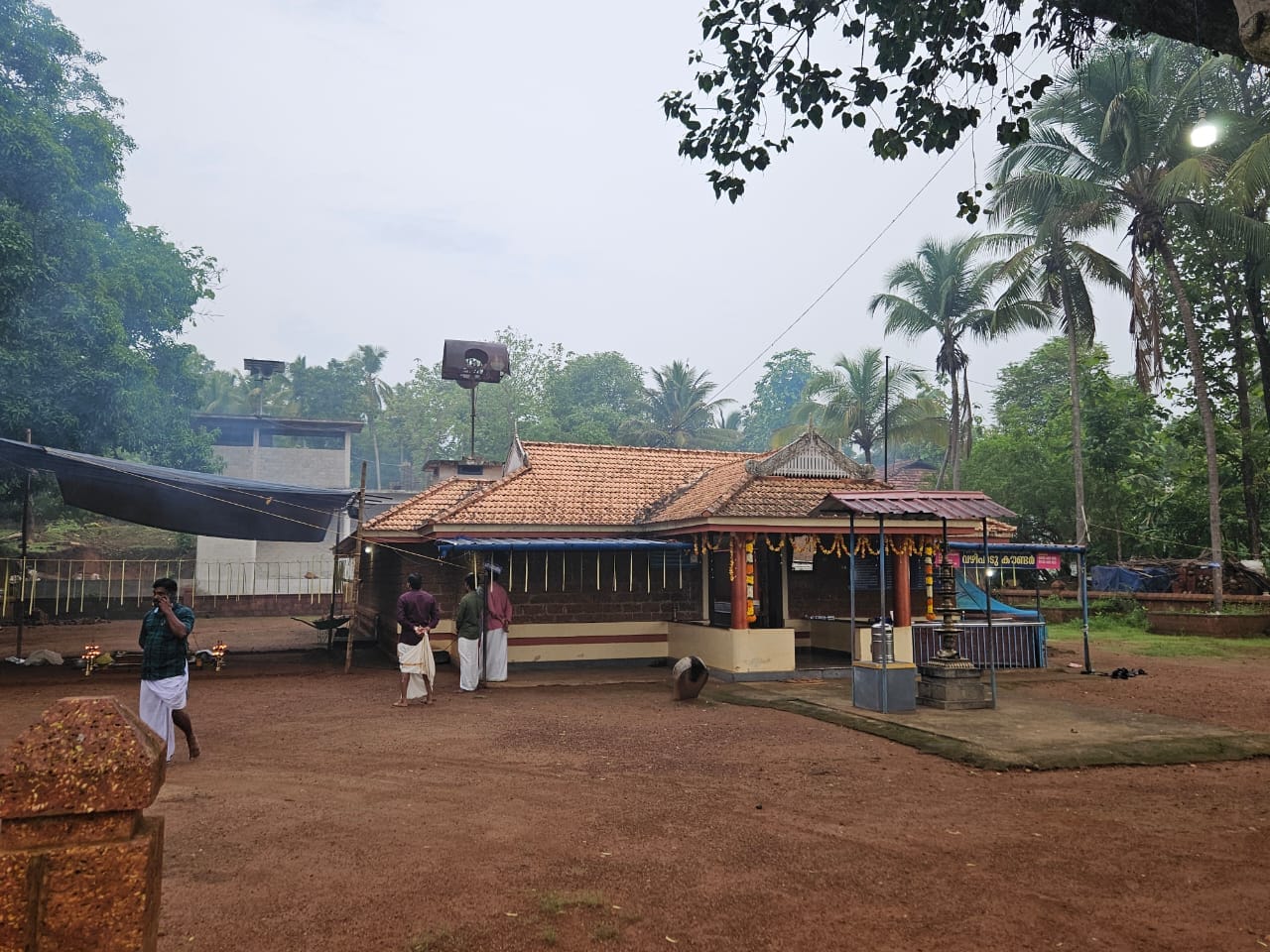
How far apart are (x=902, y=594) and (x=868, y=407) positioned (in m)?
19.7

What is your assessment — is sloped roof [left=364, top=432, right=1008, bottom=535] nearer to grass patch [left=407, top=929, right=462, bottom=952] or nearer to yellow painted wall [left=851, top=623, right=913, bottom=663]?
yellow painted wall [left=851, top=623, right=913, bottom=663]

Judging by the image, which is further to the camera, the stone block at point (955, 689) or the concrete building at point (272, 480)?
the concrete building at point (272, 480)

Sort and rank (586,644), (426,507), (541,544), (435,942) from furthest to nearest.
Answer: (426,507), (586,644), (541,544), (435,942)

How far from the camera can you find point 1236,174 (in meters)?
16.4

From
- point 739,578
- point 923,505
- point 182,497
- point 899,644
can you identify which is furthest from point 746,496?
point 182,497

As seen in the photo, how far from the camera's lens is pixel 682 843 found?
5734 mm

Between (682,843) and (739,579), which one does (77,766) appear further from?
(739,579)

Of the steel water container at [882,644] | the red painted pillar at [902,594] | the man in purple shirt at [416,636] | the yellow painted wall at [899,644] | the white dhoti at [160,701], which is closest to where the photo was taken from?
the white dhoti at [160,701]

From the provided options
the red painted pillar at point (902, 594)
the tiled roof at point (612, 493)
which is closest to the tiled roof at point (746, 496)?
the tiled roof at point (612, 493)

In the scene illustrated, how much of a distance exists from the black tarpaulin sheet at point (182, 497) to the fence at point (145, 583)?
557 cm

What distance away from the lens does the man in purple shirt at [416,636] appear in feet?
37.6

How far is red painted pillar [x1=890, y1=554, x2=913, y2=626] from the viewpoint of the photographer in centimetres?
1524

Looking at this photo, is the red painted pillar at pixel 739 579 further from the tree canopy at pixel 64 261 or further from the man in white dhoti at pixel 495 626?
the tree canopy at pixel 64 261

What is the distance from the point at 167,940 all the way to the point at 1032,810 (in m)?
5.77
